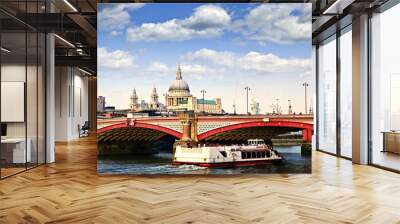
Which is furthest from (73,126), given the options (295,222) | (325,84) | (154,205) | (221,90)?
(295,222)

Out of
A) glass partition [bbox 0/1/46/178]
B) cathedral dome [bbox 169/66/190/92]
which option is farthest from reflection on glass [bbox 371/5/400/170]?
glass partition [bbox 0/1/46/178]

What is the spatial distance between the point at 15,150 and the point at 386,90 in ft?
21.4

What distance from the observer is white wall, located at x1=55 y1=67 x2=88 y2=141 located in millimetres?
15555

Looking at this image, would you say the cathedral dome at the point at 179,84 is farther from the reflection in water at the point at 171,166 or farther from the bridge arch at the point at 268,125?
the reflection in water at the point at 171,166

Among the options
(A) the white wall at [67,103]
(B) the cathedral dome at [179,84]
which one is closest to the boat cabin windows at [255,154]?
(B) the cathedral dome at [179,84]

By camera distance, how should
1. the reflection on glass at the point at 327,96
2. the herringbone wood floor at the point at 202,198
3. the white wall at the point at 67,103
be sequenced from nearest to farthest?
1. the herringbone wood floor at the point at 202,198
2. the reflection on glass at the point at 327,96
3. the white wall at the point at 67,103

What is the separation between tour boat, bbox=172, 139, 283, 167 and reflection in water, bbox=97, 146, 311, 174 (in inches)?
3.1

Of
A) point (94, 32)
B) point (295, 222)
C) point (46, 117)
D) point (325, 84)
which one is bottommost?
point (295, 222)

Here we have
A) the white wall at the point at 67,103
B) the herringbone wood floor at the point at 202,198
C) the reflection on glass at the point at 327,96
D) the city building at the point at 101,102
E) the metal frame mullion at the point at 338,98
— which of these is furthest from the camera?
the white wall at the point at 67,103

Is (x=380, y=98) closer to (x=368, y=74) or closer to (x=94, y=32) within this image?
(x=368, y=74)

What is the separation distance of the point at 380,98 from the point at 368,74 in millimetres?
617

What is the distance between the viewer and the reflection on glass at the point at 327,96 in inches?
398

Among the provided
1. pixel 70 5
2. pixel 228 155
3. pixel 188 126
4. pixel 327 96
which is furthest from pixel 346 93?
pixel 70 5

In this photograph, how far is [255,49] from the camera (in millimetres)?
6523
